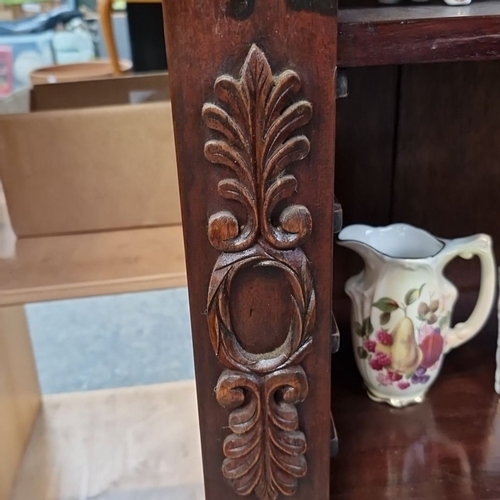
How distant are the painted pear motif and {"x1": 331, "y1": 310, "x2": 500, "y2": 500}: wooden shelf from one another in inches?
1.5

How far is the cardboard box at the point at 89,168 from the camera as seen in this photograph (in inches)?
24.8

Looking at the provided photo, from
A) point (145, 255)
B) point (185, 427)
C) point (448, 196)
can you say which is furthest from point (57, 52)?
point (448, 196)

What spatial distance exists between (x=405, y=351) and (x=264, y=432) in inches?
6.8

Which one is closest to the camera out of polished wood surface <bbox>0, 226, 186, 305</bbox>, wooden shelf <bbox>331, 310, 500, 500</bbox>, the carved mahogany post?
the carved mahogany post

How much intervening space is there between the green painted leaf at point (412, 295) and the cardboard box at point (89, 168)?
263mm

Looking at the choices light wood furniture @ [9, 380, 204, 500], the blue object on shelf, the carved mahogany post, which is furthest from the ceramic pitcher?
the blue object on shelf

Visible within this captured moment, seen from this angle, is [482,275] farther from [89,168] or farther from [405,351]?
[89,168]

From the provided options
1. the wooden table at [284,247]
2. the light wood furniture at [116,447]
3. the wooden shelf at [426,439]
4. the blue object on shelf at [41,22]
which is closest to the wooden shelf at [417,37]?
the wooden table at [284,247]

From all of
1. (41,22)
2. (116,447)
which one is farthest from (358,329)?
(41,22)

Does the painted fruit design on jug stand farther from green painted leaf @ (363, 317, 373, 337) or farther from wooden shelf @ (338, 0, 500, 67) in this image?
wooden shelf @ (338, 0, 500, 67)

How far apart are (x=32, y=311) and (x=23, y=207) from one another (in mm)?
859

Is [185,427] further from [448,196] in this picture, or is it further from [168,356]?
[448,196]

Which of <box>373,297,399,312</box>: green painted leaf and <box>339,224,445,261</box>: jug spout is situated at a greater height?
<box>339,224,445,261</box>: jug spout

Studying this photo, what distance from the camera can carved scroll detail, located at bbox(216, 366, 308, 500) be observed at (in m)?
0.38
